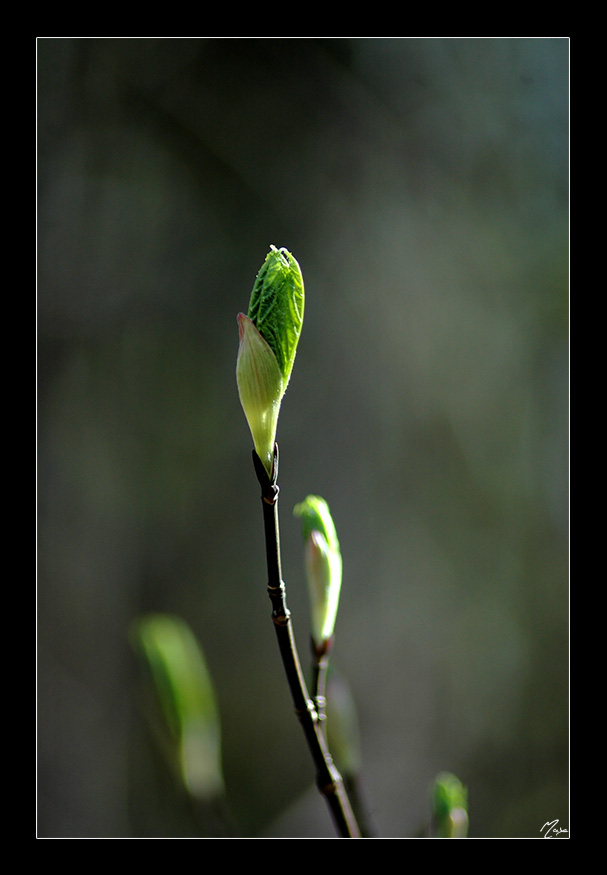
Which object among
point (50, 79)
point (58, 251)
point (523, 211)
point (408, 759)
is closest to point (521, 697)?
point (408, 759)

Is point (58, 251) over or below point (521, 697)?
over

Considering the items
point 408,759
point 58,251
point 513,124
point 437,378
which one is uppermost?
point 513,124

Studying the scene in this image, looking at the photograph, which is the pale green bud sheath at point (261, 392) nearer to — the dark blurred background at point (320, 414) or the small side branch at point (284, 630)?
the small side branch at point (284, 630)

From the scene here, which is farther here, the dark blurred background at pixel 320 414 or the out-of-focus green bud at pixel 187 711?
the dark blurred background at pixel 320 414

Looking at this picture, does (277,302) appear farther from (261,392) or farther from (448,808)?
(448,808)

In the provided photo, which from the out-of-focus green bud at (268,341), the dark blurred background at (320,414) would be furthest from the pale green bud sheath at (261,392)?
the dark blurred background at (320,414)

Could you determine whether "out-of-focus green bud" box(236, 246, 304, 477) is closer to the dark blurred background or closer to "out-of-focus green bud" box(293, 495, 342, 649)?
"out-of-focus green bud" box(293, 495, 342, 649)

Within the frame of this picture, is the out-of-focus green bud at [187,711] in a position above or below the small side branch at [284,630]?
below
